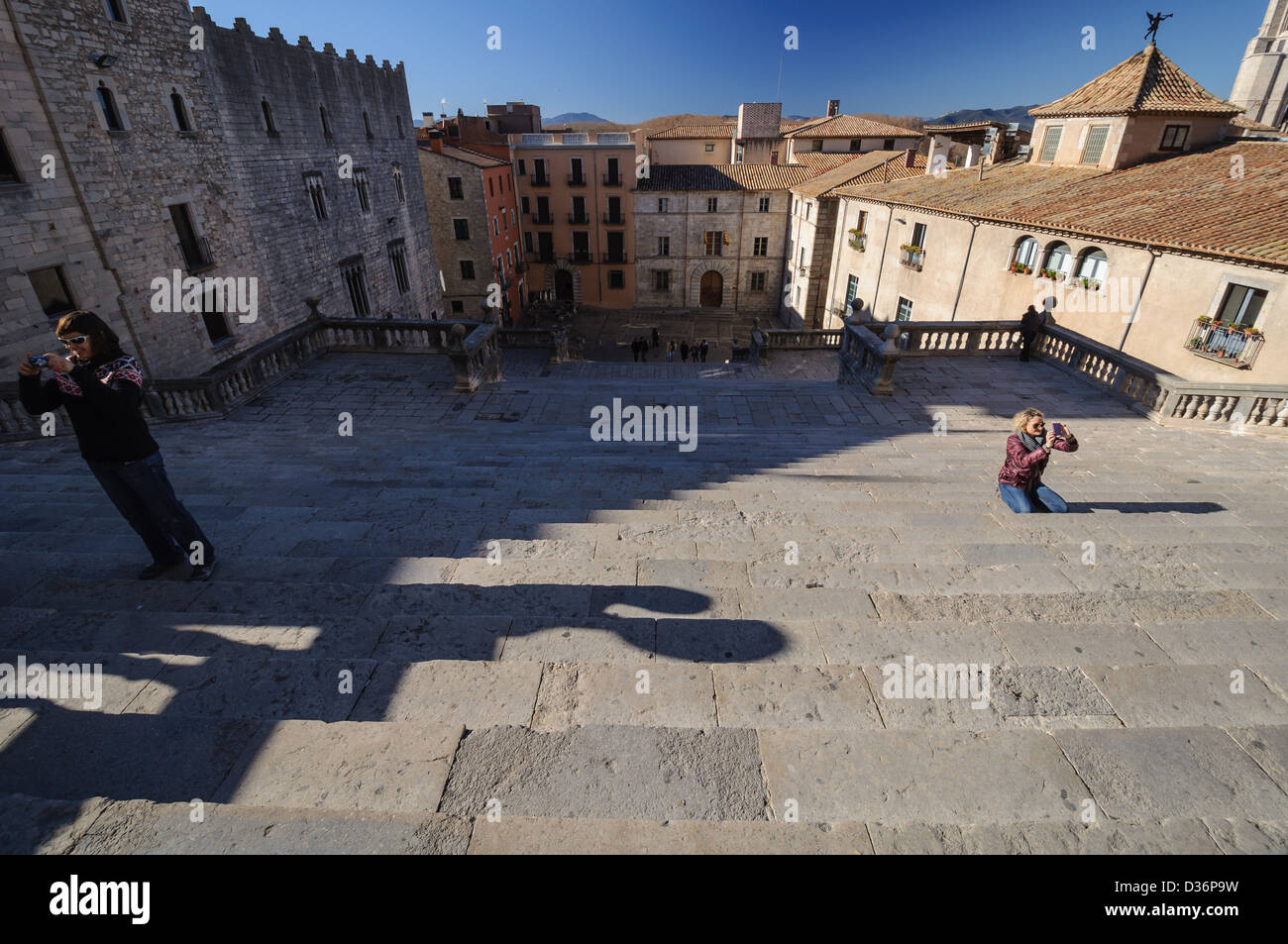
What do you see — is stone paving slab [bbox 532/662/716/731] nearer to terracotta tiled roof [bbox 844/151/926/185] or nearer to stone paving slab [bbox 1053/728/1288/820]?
stone paving slab [bbox 1053/728/1288/820]

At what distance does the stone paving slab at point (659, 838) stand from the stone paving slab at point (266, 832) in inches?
7.2

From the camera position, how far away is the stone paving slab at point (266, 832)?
2.29m

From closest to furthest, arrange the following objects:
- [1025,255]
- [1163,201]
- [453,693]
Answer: [453,693]
[1163,201]
[1025,255]

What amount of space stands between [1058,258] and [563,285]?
3357 centimetres

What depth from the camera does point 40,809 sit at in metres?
2.44

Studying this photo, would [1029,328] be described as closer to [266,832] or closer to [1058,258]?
[1058,258]

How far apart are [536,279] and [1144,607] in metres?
44.4

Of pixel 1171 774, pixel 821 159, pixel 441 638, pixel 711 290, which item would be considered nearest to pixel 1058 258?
pixel 1171 774

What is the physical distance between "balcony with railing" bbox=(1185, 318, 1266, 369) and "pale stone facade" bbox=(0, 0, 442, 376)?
2573 centimetres

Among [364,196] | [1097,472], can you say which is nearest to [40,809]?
[1097,472]

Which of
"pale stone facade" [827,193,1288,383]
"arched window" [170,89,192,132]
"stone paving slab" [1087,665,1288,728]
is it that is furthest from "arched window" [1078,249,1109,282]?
"arched window" [170,89,192,132]

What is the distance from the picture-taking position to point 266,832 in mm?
2342

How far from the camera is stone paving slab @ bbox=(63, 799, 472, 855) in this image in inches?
90.1
